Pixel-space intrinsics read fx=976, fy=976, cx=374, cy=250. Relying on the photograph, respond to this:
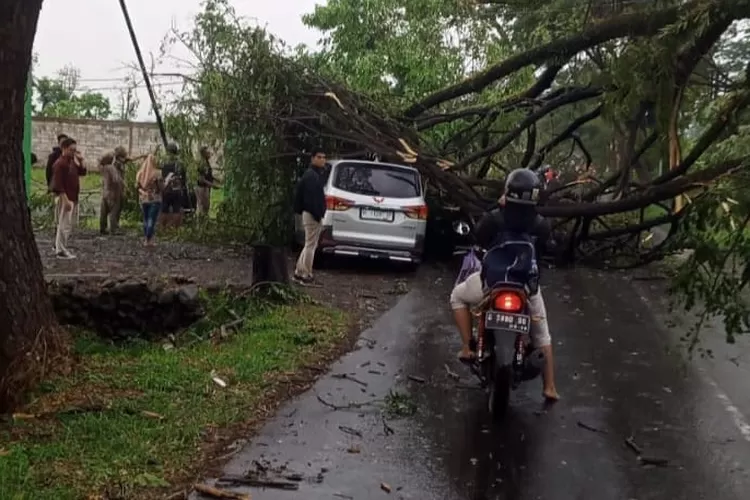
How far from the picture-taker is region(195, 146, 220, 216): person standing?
55.9 feet

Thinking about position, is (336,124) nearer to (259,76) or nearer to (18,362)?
(259,76)

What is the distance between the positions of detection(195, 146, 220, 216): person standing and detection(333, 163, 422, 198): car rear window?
2427mm

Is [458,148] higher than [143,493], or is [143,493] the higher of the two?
[458,148]

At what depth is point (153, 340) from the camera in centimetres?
1042

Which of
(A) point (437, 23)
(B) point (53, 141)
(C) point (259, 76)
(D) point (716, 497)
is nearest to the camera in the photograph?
(D) point (716, 497)

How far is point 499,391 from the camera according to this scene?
23.9 ft

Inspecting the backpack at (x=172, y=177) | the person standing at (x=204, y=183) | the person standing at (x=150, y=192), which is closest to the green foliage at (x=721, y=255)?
the person standing at (x=204, y=183)

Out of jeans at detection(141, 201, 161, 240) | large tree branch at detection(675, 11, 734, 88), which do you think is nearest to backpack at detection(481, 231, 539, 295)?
large tree branch at detection(675, 11, 734, 88)

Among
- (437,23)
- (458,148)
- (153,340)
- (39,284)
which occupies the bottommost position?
(153,340)

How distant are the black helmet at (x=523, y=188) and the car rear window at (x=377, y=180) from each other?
8688 mm

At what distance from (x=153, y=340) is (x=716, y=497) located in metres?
6.33

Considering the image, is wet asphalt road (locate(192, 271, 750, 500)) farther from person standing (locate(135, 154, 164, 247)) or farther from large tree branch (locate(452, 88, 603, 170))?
person standing (locate(135, 154, 164, 247))

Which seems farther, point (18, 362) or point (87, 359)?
point (87, 359)

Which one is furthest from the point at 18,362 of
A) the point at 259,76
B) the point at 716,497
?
the point at 259,76
